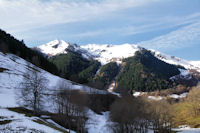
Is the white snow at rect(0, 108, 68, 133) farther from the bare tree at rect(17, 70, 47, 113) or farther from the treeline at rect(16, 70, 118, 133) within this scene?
the bare tree at rect(17, 70, 47, 113)

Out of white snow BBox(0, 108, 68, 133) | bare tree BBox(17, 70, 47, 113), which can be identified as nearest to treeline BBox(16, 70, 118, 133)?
bare tree BBox(17, 70, 47, 113)

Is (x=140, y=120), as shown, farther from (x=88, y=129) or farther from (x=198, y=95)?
(x=198, y=95)

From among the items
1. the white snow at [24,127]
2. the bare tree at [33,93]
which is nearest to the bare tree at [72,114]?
the bare tree at [33,93]

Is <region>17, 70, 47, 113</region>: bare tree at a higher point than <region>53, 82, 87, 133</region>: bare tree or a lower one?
higher

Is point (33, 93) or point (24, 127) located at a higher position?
point (33, 93)

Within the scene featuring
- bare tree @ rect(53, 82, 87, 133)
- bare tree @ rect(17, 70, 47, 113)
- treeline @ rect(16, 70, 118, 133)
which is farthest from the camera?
bare tree @ rect(53, 82, 87, 133)

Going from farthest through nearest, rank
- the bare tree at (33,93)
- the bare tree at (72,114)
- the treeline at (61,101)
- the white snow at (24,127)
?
the bare tree at (72,114) < the treeline at (61,101) < the bare tree at (33,93) < the white snow at (24,127)

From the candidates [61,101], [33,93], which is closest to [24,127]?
[33,93]

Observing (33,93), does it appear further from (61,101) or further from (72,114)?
(61,101)

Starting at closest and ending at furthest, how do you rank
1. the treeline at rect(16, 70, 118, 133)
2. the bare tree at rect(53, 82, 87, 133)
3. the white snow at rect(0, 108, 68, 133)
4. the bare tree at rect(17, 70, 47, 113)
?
the white snow at rect(0, 108, 68, 133)
the bare tree at rect(17, 70, 47, 113)
the treeline at rect(16, 70, 118, 133)
the bare tree at rect(53, 82, 87, 133)

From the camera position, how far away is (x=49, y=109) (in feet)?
217

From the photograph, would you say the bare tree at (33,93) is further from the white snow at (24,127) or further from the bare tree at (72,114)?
the white snow at (24,127)

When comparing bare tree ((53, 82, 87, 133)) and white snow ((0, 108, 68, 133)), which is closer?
white snow ((0, 108, 68, 133))

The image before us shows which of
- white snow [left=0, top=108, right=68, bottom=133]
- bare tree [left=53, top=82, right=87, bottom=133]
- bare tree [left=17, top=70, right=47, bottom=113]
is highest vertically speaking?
bare tree [left=17, top=70, right=47, bottom=113]
